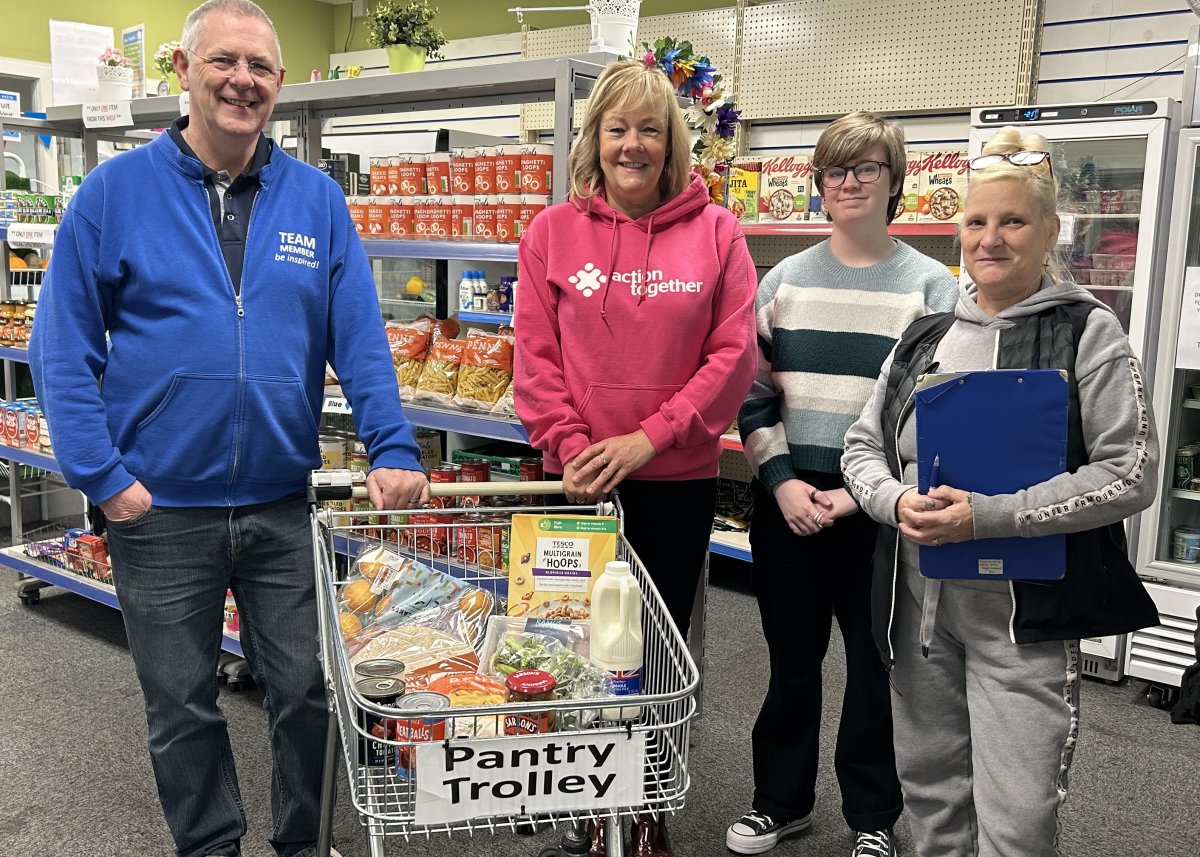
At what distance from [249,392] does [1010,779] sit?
5.39ft

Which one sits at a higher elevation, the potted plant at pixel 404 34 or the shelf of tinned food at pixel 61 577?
the potted plant at pixel 404 34

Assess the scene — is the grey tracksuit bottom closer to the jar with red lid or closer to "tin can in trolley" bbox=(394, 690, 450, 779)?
the jar with red lid

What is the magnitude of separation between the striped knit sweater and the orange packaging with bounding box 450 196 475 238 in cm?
121

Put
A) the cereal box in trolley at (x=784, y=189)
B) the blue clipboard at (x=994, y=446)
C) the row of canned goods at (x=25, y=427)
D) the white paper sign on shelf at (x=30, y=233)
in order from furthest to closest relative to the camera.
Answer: the cereal box in trolley at (x=784, y=189) < the row of canned goods at (x=25, y=427) < the white paper sign on shelf at (x=30, y=233) < the blue clipboard at (x=994, y=446)

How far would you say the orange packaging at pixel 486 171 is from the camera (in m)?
3.25

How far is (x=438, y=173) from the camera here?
11.3 ft

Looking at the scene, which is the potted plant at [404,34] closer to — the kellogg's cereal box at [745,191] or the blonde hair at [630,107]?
the kellogg's cereal box at [745,191]

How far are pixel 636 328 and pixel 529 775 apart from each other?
112 centimetres

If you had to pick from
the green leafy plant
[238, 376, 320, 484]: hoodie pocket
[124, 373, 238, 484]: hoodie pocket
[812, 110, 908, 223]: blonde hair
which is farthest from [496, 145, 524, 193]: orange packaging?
[124, 373, 238, 484]: hoodie pocket

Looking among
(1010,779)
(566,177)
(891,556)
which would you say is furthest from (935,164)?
(1010,779)

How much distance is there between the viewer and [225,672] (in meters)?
3.64

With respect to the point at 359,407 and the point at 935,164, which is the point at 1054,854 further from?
the point at 935,164

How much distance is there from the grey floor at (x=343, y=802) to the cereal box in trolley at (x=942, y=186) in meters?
2.00

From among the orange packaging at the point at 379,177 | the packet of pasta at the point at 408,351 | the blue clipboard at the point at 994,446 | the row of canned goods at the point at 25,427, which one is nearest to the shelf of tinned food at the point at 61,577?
the row of canned goods at the point at 25,427
